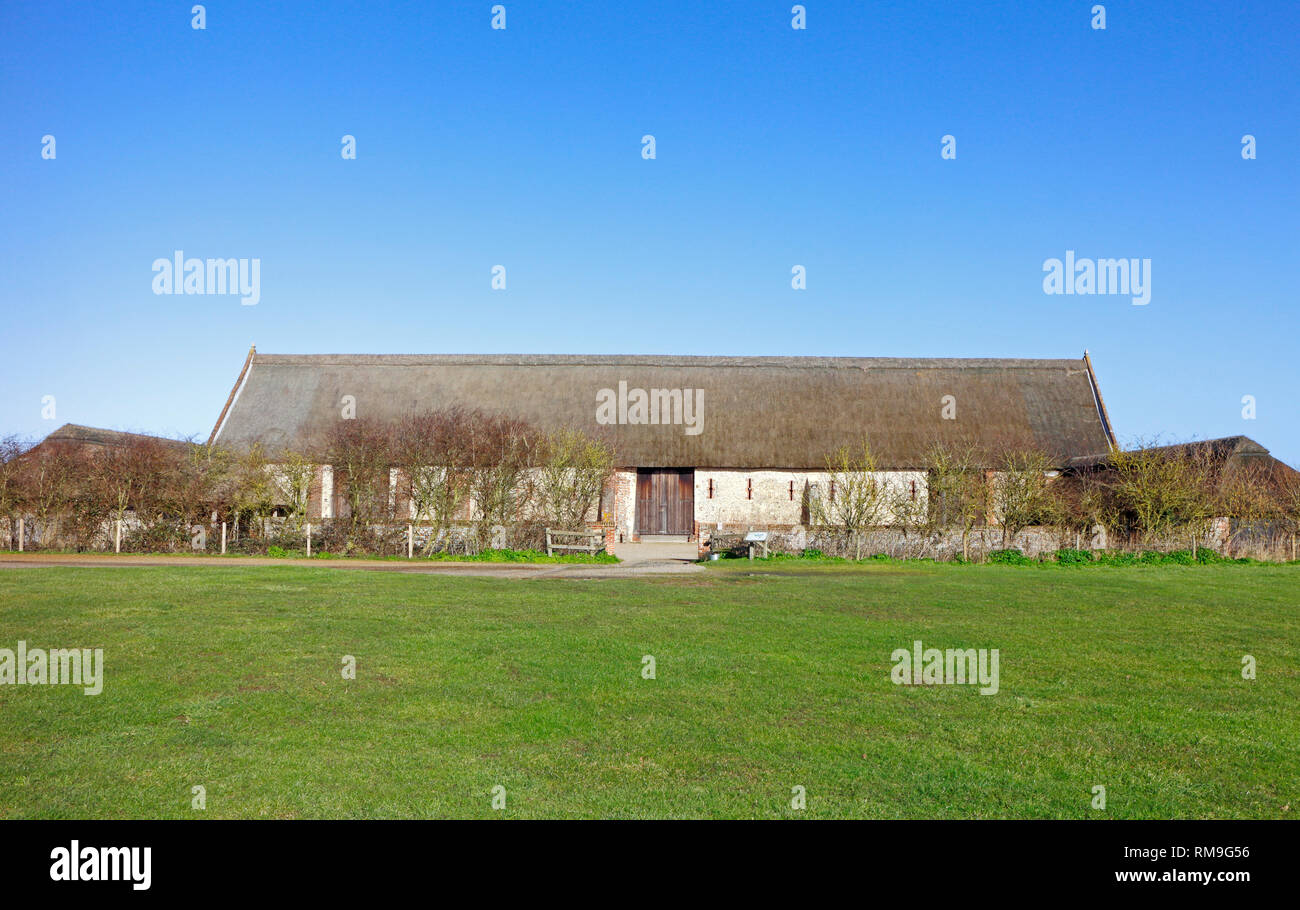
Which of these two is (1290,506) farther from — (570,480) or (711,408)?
(711,408)

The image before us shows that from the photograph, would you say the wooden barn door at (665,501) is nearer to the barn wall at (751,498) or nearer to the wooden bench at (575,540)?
the barn wall at (751,498)

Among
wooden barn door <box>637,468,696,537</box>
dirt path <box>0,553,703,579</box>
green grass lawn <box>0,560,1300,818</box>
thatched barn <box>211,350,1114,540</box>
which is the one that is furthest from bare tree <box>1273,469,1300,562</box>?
wooden barn door <box>637,468,696,537</box>

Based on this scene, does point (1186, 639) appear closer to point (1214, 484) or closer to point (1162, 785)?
point (1162, 785)

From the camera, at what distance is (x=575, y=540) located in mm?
28344

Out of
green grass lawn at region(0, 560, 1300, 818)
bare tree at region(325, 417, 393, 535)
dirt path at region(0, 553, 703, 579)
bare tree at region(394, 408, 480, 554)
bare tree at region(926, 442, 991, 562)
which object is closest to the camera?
green grass lawn at region(0, 560, 1300, 818)

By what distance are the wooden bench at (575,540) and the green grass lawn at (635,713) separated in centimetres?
1258

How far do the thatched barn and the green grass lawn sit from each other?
25.2 m

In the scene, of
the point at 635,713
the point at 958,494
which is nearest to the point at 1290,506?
the point at 958,494

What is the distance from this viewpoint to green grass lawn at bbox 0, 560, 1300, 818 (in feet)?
19.8

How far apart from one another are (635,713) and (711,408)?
117 ft

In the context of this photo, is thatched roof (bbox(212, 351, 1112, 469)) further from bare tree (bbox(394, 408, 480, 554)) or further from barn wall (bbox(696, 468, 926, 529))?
bare tree (bbox(394, 408, 480, 554))

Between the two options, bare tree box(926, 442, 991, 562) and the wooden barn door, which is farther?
the wooden barn door

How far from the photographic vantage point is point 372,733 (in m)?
7.39
